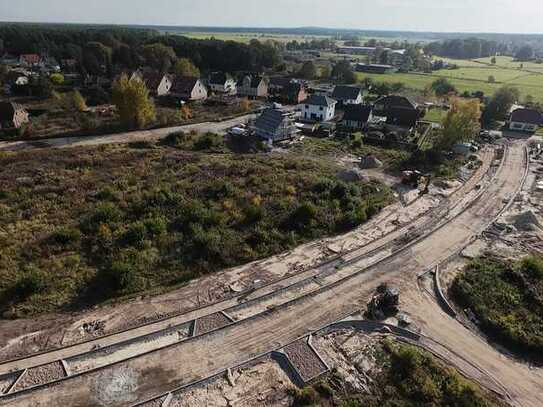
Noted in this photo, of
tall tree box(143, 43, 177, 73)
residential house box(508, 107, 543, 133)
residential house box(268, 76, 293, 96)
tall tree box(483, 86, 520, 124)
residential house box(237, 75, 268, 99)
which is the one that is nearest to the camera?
residential house box(508, 107, 543, 133)

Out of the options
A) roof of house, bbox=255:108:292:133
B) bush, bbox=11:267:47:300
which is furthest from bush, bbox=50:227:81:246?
roof of house, bbox=255:108:292:133

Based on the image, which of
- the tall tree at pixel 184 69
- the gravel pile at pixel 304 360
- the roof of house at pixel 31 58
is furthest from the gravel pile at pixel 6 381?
the roof of house at pixel 31 58

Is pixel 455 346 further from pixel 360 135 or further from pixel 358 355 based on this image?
pixel 360 135

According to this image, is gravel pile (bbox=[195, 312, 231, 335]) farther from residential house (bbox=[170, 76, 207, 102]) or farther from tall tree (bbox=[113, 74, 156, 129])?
residential house (bbox=[170, 76, 207, 102])

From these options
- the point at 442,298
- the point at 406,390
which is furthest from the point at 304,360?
the point at 442,298

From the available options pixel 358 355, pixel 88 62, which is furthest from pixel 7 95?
pixel 358 355

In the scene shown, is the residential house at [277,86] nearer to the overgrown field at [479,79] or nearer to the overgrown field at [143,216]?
the overgrown field at [479,79]
